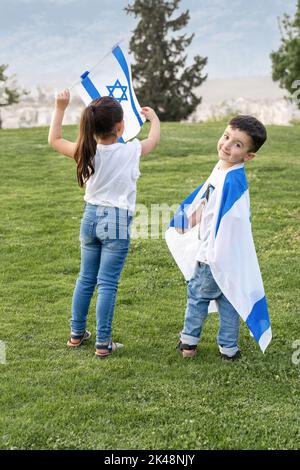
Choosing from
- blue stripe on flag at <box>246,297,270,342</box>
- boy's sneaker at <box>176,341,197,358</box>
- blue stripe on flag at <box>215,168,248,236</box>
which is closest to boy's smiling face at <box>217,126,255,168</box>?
blue stripe on flag at <box>215,168,248,236</box>

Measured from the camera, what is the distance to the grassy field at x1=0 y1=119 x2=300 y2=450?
3.76m

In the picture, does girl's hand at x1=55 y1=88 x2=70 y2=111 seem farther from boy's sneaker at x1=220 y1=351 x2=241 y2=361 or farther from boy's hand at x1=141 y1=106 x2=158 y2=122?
boy's sneaker at x1=220 y1=351 x2=241 y2=361

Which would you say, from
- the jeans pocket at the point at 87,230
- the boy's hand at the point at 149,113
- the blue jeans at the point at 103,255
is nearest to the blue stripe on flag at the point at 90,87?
the boy's hand at the point at 149,113

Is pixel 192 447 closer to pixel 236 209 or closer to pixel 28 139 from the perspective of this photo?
pixel 236 209

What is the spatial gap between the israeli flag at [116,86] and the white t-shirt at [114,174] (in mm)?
571

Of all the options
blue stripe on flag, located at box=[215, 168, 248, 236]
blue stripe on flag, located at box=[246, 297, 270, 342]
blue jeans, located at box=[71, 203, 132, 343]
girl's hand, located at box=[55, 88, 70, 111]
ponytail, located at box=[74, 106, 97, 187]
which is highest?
girl's hand, located at box=[55, 88, 70, 111]

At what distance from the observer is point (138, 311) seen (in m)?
5.78

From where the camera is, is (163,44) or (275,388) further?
(163,44)

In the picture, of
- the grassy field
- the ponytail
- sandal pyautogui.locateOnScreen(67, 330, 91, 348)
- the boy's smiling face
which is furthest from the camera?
sandal pyautogui.locateOnScreen(67, 330, 91, 348)

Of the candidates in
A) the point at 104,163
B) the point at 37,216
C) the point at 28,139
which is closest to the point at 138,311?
the point at 104,163

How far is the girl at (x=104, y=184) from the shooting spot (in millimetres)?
4391

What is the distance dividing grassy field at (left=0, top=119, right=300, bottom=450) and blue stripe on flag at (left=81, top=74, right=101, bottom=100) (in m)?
1.92

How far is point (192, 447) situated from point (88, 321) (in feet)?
6.80

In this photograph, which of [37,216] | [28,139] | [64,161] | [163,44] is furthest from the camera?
[163,44]
